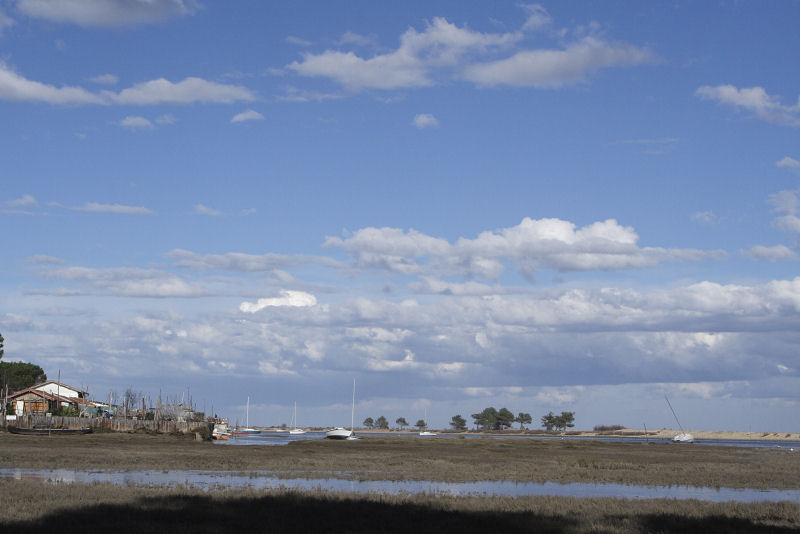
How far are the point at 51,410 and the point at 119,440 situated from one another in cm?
3590

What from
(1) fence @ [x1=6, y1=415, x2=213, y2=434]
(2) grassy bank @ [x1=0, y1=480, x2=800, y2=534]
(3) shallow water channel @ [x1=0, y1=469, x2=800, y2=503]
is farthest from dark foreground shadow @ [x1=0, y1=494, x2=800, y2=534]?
(1) fence @ [x1=6, y1=415, x2=213, y2=434]

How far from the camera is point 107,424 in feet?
330

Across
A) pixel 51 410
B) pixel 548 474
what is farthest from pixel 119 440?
pixel 548 474

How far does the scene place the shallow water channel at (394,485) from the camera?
3853 cm

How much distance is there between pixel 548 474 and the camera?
5159cm

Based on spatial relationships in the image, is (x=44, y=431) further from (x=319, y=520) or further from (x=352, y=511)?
(x=319, y=520)

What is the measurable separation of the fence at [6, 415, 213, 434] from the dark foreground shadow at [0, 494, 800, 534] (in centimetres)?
7080

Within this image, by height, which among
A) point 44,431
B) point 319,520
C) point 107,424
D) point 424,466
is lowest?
point 319,520

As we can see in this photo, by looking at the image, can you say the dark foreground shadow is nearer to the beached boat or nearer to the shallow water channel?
the shallow water channel

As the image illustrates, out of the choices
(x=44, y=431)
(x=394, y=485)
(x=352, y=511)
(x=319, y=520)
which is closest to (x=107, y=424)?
(x=44, y=431)

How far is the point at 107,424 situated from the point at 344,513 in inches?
3170

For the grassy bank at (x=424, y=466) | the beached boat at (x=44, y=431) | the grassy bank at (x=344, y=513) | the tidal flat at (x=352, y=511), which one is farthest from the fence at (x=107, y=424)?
the grassy bank at (x=344, y=513)

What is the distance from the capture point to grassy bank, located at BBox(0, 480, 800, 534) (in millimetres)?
25141

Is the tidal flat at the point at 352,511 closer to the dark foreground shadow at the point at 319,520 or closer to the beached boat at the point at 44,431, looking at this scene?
the dark foreground shadow at the point at 319,520
